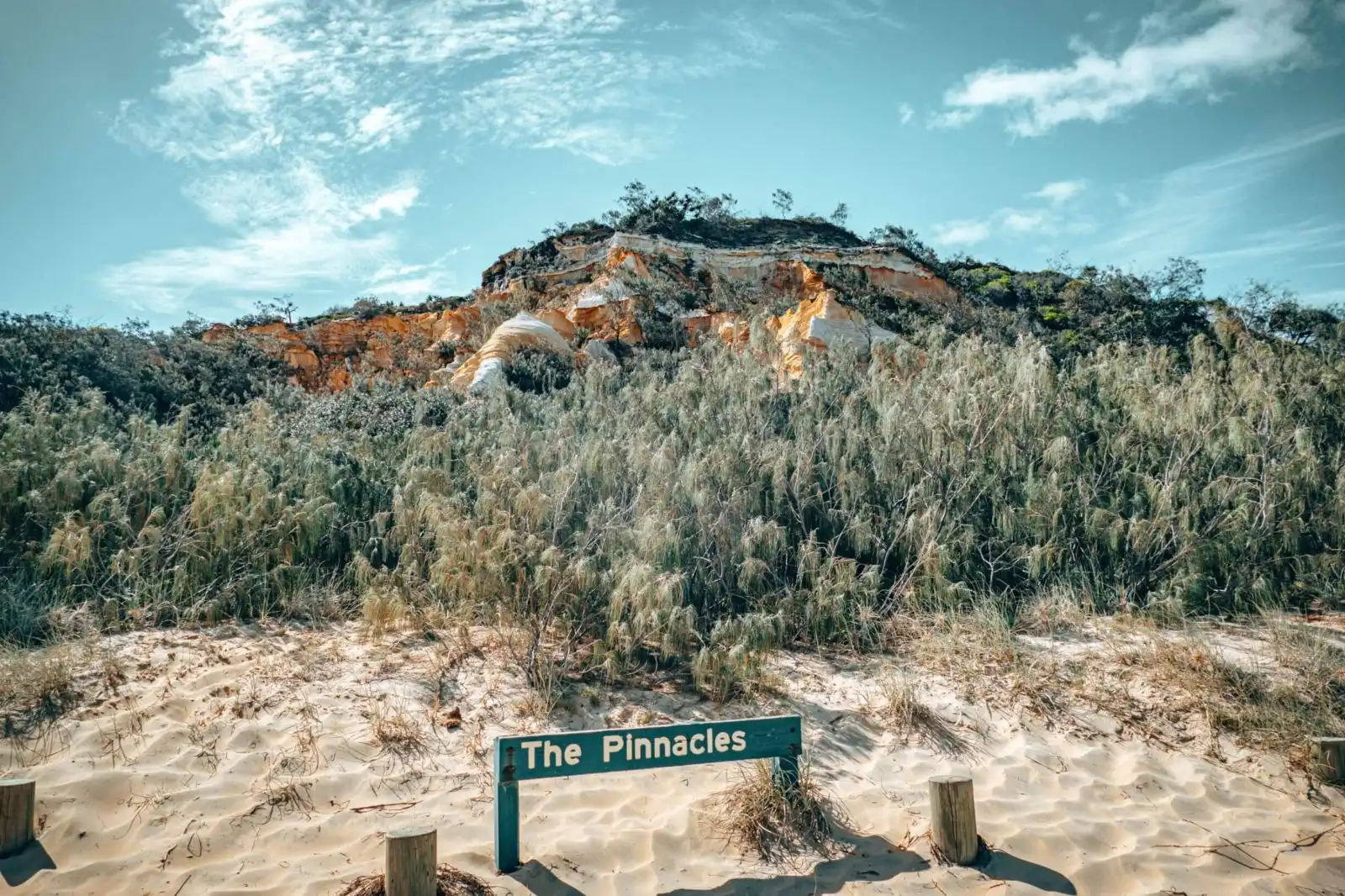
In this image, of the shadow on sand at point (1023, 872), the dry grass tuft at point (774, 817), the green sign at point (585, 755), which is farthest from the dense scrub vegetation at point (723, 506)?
the shadow on sand at point (1023, 872)

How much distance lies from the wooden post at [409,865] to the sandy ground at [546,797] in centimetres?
48

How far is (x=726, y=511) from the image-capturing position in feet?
23.7

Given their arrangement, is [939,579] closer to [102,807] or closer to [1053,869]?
[1053,869]

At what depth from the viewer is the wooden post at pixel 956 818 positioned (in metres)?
3.93

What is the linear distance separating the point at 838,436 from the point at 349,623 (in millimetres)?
5135

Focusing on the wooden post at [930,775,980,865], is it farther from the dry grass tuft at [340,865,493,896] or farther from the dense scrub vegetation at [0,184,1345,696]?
the dry grass tuft at [340,865,493,896]

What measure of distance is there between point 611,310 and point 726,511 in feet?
41.8

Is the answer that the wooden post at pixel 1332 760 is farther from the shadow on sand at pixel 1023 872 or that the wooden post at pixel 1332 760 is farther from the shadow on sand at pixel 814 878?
the shadow on sand at pixel 814 878

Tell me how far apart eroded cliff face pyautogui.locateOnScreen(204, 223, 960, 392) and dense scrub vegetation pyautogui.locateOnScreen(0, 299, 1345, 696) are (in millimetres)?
5561

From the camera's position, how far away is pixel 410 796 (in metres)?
4.49

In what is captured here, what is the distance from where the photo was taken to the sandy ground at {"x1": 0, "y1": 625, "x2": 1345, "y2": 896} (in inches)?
152

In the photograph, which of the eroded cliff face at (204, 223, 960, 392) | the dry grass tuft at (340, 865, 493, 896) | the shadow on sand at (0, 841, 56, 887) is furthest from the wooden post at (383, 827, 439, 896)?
the eroded cliff face at (204, 223, 960, 392)

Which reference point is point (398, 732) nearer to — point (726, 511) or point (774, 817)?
point (774, 817)

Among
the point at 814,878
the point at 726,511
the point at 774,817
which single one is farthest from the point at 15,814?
the point at 726,511
